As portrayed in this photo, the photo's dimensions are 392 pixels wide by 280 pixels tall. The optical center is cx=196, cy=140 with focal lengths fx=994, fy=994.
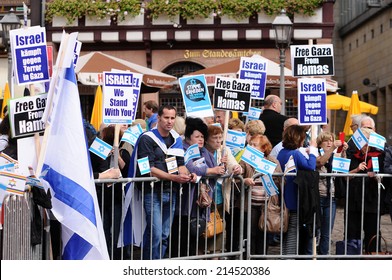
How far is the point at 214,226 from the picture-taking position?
987 centimetres

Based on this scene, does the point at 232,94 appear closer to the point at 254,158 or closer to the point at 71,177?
the point at 254,158

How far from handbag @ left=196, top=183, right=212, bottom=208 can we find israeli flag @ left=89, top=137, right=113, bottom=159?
3.28ft

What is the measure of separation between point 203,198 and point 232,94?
1.56 metres

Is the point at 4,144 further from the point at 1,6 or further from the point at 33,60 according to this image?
the point at 1,6

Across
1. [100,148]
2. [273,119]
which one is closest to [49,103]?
[100,148]

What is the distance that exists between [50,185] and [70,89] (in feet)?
2.61

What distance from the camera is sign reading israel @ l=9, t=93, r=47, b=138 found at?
772cm

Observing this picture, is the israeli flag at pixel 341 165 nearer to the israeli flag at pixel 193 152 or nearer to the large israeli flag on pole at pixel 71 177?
the israeli flag at pixel 193 152

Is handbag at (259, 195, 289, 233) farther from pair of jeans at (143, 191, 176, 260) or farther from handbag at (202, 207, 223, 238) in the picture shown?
pair of jeans at (143, 191, 176, 260)

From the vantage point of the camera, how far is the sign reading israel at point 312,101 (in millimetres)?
10875

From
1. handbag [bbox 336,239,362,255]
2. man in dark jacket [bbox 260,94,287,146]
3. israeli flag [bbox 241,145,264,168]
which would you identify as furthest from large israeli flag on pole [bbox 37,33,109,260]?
man in dark jacket [bbox 260,94,287,146]

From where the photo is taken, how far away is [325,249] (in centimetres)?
1093
